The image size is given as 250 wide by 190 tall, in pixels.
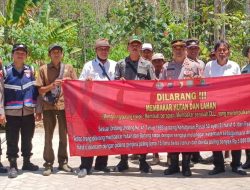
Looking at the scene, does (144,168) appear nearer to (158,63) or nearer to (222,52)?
(158,63)

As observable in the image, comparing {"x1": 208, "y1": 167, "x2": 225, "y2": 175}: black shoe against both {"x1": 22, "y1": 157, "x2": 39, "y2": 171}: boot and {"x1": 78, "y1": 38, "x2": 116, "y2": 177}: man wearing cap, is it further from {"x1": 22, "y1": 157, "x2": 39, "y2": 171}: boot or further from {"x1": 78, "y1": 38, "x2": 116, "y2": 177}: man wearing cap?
{"x1": 22, "y1": 157, "x2": 39, "y2": 171}: boot

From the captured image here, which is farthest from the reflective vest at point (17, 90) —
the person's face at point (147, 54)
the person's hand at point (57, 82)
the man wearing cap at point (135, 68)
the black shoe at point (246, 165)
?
the black shoe at point (246, 165)

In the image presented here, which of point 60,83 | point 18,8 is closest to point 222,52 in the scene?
point 60,83

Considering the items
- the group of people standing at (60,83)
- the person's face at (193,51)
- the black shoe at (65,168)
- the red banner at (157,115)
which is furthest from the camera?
the person's face at (193,51)

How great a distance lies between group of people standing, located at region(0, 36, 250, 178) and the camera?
6.71 m

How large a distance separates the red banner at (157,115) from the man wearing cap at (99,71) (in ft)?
0.57

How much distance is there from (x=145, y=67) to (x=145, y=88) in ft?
1.16

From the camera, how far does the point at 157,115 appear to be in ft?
22.0

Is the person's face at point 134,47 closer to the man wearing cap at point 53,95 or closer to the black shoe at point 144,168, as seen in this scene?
the man wearing cap at point 53,95

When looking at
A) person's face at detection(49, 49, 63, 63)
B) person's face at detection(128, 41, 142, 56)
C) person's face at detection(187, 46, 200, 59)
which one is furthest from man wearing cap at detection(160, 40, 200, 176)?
person's face at detection(49, 49, 63, 63)

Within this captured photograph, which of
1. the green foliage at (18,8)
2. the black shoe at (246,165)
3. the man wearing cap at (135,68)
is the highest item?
the green foliage at (18,8)

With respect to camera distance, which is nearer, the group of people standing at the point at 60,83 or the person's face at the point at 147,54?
the group of people standing at the point at 60,83

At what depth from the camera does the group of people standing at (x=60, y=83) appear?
6707 millimetres

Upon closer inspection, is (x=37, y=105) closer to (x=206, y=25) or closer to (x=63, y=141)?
(x=63, y=141)
